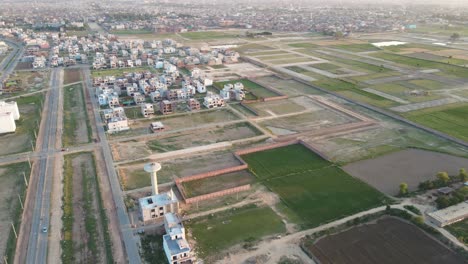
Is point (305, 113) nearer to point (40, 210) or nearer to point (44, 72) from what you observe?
point (40, 210)

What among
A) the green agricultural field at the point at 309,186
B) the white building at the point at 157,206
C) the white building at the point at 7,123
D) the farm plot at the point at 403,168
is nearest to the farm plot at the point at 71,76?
the white building at the point at 7,123

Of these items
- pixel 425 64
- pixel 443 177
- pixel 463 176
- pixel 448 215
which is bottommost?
pixel 448 215

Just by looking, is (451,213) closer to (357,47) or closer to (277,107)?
(277,107)

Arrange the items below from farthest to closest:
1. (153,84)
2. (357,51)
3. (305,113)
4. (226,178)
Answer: (357,51) → (153,84) → (305,113) → (226,178)

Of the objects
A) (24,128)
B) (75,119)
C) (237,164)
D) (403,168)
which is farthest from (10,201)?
(403,168)

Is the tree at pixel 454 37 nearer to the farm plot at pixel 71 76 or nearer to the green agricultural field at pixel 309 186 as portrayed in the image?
the green agricultural field at pixel 309 186

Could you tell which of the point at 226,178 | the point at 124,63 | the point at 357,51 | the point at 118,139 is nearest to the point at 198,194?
the point at 226,178
